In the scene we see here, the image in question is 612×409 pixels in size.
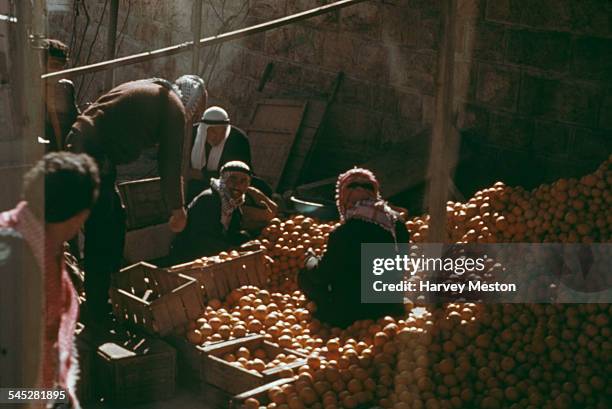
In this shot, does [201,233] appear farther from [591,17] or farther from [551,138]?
[591,17]

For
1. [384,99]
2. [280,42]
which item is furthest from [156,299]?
[280,42]

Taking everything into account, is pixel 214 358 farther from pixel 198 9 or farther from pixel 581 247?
pixel 198 9

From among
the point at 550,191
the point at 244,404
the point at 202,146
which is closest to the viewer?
the point at 244,404

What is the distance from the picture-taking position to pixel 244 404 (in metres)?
5.00

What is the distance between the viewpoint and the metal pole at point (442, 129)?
5711mm

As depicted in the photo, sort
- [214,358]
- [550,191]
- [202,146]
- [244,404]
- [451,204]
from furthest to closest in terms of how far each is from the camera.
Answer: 1. [202,146]
2. [451,204]
3. [550,191]
4. [214,358]
5. [244,404]

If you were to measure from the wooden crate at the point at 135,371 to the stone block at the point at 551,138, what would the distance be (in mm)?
3443

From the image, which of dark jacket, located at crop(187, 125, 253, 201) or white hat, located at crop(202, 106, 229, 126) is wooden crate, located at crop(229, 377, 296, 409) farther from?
white hat, located at crop(202, 106, 229, 126)

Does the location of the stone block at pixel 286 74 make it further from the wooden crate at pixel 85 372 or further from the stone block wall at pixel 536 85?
the wooden crate at pixel 85 372

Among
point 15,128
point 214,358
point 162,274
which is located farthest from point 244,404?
point 15,128

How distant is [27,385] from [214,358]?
2257 millimetres

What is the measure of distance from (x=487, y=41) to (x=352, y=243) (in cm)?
280

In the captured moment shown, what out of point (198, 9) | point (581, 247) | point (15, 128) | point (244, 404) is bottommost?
point (244, 404)

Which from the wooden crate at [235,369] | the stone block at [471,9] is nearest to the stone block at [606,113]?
the stone block at [471,9]
